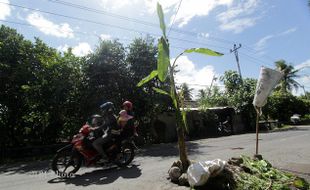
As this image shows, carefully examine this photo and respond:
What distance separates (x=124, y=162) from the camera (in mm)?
8148

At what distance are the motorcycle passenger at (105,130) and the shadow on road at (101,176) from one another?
1.58ft

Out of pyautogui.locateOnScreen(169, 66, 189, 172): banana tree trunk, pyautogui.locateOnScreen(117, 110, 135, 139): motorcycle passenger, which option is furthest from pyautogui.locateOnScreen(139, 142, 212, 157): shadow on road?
pyautogui.locateOnScreen(169, 66, 189, 172): banana tree trunk

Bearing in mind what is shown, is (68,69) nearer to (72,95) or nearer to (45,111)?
(72,95)

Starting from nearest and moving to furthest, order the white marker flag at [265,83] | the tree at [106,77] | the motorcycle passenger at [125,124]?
the white marker flag at [265,83] → the motorcycle passenger at [125,124] → the tree at [106,77]

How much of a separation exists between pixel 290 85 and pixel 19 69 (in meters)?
42.9

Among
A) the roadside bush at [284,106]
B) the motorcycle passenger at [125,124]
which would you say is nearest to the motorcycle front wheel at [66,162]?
the motorcycle passenger at [125,124]

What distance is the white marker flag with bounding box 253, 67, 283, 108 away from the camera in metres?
6.42

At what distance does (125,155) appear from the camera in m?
8.27

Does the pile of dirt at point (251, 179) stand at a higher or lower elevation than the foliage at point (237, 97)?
lower

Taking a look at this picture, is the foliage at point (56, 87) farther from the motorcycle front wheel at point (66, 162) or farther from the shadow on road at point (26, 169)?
the motorcycle front wheel at point (66, 162)

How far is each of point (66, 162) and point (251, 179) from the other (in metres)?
4.67

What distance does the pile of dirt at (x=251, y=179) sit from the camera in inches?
187

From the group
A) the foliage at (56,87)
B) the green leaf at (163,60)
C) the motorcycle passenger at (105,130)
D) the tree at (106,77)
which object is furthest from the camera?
the tree at (106,77)

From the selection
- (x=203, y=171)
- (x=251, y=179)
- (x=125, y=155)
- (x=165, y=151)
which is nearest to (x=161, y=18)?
(x=203, y=171)
